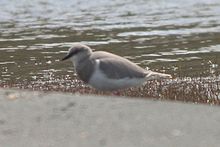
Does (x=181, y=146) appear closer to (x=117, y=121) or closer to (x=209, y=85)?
(x=117, y=121)

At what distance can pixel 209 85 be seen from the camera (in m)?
17.3

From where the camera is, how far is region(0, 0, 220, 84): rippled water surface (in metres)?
21.9

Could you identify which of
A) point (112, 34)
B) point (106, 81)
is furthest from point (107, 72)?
point (112, 34)

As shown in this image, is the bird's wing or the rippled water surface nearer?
the bird's wing

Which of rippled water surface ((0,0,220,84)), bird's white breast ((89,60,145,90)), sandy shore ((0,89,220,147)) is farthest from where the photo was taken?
rippled water surface ((0,0,220,84))

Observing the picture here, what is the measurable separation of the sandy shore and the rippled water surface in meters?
10.1

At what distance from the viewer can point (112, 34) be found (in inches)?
1179

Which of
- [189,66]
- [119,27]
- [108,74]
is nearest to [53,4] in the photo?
[119,27]

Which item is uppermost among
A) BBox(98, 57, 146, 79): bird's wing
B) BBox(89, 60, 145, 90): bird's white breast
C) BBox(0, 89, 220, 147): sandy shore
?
BBox(98, 57, 146, 79): bird's wing

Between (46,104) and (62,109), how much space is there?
367 millimetres

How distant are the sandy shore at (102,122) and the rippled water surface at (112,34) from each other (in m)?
10.1

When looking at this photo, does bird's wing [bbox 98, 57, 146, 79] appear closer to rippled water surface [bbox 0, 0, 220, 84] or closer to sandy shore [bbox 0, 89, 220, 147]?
sandy shore [bbox 0, 89, 220, 147]

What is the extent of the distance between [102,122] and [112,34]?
21.5 metres

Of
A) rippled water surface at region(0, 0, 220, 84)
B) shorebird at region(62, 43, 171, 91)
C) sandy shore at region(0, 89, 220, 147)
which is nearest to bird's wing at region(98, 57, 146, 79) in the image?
shorebird at region(62, 43, 171, 91)
